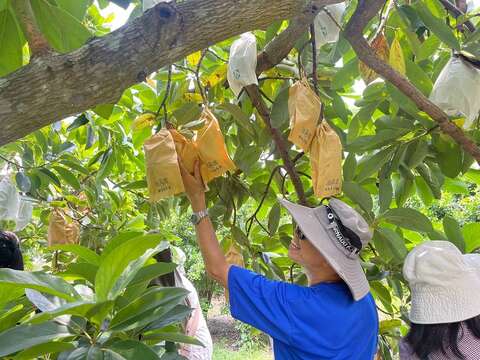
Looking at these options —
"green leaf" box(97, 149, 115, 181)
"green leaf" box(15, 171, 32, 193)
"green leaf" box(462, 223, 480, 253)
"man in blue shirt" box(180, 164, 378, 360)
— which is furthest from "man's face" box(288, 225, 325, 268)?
"green leaf" box(15, 171, 32, 193)

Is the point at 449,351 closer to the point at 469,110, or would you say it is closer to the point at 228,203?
the point at 469,110

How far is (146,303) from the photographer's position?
2.74 feet

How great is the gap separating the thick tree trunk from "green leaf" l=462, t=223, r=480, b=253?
0.99 meters

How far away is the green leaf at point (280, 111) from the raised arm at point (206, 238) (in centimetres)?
29

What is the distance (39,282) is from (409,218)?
0.97m

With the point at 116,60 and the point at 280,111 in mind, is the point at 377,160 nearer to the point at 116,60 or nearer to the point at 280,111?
the point at 280,111

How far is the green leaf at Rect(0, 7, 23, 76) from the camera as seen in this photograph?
791 mm

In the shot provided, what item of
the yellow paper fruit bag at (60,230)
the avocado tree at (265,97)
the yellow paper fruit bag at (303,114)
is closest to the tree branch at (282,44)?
the avocado tree at (265,97)

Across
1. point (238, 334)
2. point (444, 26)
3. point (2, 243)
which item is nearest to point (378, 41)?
point (444, 26)

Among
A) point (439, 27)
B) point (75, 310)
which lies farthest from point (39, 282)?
point (439, 27)

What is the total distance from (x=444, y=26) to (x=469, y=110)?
21 centimetres

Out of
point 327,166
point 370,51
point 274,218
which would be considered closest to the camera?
point 370,51

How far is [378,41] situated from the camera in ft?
4.21

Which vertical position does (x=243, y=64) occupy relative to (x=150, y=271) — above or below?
above
